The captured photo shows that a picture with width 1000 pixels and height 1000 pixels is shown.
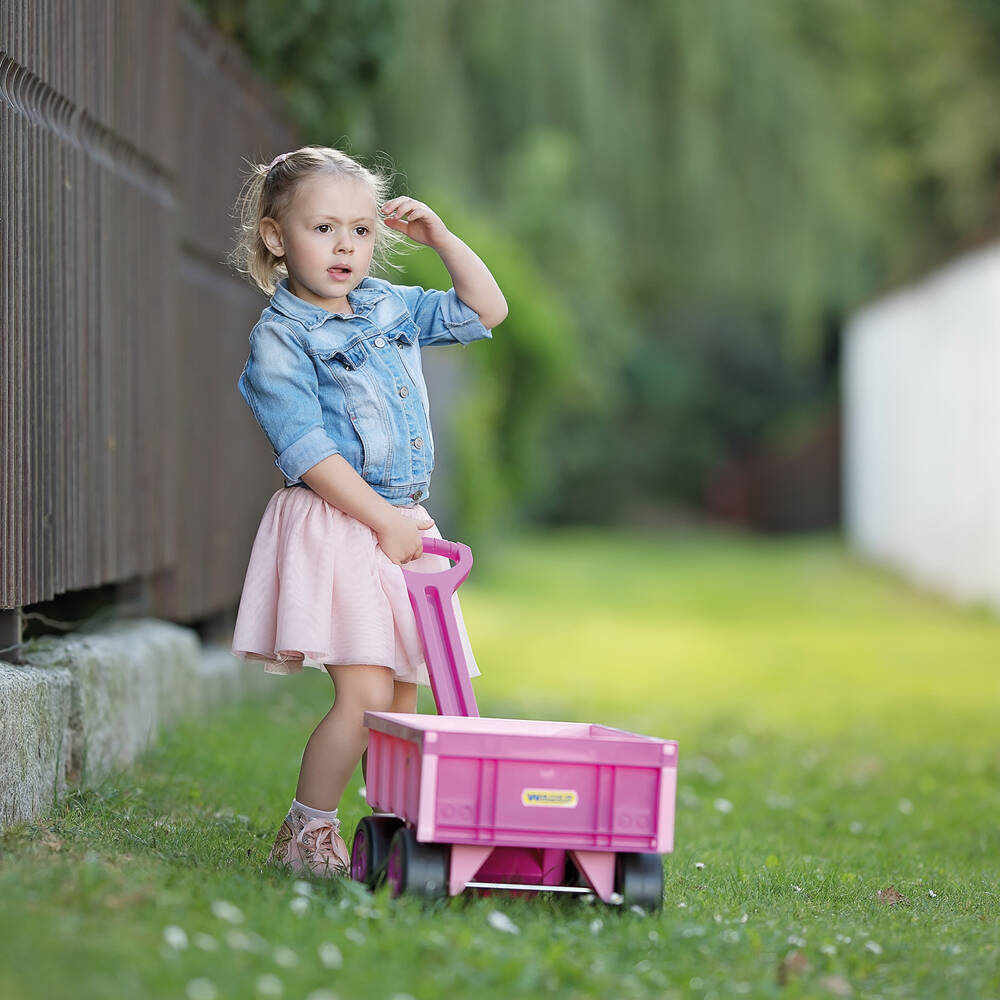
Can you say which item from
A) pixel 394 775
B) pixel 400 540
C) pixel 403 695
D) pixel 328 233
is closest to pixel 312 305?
pixel 328 233

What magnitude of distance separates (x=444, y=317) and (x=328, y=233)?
1.30 feet

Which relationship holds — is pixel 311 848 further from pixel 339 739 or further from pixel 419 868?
pixel 419 868

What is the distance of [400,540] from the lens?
11.2ft

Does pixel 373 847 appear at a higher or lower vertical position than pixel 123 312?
lower

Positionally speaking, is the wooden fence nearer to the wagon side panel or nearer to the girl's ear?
the girl's ear

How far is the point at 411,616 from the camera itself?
3.46 meters

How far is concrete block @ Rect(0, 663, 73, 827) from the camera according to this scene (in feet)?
11.0

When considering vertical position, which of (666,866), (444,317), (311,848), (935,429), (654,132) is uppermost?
(654,132)

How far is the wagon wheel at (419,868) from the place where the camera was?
287 cm

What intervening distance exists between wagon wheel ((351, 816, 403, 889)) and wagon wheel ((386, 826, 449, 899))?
0.14 m

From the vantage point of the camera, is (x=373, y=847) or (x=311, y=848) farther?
(x=311, y=848)

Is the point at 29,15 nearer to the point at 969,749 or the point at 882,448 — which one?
the point at 969,749

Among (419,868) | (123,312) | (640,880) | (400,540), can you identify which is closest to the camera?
(419,868)

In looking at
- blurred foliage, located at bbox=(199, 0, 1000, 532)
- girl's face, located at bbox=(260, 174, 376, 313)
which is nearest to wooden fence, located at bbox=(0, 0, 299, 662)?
girl's face, located at bbox=(260, 174, 376, 313)
